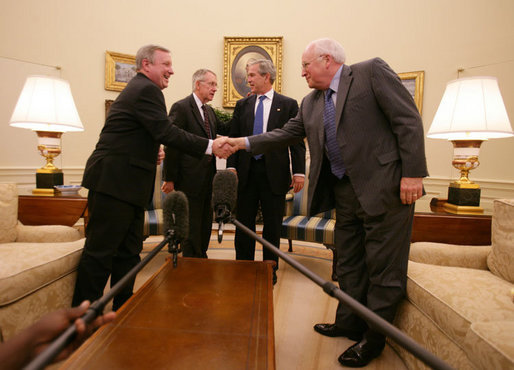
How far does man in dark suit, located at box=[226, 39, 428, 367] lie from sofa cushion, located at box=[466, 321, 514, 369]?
23.2 inches

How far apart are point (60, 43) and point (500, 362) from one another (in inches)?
221

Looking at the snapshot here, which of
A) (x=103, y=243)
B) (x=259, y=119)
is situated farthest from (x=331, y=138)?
(x=103, y=243)

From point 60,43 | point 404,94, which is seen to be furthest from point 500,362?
point 60,43

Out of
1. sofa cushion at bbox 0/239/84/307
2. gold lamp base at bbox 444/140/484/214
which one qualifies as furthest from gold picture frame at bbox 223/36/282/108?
sofa cushion at bbox 0/239/84/307

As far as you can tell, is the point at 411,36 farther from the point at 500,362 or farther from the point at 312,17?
the point at 500,362

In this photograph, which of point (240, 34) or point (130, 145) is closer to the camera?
point (130, 145)

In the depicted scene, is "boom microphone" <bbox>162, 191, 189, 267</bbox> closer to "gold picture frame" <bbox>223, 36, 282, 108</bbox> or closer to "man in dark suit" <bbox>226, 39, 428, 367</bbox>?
"man in dark suit" <bbox>226, 39, 428, 367</bbox>

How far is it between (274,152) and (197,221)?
85 cm

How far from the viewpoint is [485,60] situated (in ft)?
13.9

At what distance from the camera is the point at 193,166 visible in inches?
107

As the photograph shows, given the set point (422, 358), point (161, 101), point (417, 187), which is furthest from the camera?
point (161, 101)

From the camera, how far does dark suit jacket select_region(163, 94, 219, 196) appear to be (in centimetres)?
272

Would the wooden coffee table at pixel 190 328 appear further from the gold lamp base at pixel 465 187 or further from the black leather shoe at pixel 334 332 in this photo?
the gold lamp base at pixel 465 187

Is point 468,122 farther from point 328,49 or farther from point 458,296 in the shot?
point 458,296
